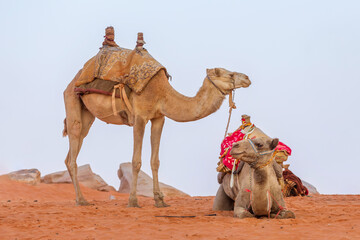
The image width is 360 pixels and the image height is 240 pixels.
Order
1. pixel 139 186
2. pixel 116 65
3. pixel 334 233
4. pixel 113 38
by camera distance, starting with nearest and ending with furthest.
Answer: pixel 334 233, pixel 116 65, pixel 113 38, pixel 139 186

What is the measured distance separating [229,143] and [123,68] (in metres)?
3.21

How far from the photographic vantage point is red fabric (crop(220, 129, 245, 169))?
7376 mm

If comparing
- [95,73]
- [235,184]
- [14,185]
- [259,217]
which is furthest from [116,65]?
[14,185]

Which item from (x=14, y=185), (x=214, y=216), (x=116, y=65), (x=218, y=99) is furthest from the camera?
(x=14, y=185)

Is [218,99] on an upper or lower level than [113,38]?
lower

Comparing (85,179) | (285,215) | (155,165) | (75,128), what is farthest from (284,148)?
(85,179)

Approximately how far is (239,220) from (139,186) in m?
11.1

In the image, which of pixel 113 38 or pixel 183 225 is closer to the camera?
pixel 183 225

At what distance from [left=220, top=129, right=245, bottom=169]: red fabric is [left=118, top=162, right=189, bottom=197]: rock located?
30.4 feet

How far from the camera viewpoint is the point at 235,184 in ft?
23.5

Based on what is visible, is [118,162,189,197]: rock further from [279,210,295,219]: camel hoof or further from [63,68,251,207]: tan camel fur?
[279,210,295,219]: camel hoof

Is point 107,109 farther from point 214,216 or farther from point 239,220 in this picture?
point 239,220

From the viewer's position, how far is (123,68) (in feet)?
32.1

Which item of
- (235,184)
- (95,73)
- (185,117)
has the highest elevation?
(95,73)
